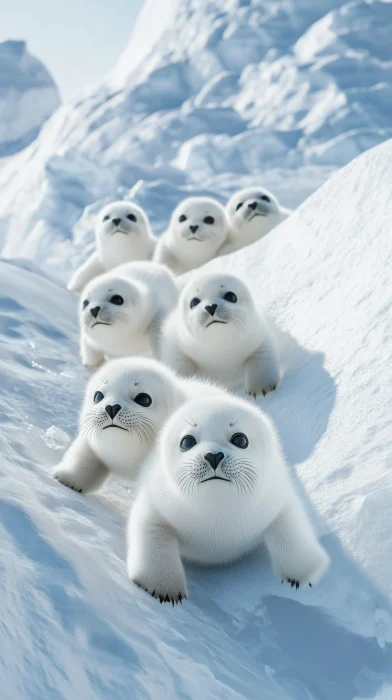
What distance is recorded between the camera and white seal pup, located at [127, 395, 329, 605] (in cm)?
207

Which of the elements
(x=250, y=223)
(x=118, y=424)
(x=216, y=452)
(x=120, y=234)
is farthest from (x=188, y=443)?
(x=120, y=234)

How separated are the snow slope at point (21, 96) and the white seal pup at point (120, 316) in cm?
3575

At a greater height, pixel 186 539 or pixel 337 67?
pixel 186 539

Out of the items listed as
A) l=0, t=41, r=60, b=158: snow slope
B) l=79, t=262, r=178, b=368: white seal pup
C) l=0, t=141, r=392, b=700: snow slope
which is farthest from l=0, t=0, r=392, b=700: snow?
l=0, t=41, r=60, b=158: snow slope

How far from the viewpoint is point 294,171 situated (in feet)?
88.7

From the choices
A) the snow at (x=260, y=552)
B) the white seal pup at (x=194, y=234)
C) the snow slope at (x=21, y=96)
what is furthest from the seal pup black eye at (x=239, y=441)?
the snow slope at (x=21, y=96)

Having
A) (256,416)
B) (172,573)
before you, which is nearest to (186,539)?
(172,573)

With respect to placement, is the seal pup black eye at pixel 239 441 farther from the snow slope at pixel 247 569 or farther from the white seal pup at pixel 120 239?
the white seal pup at pixel 120 239

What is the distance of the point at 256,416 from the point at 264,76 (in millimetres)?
30312

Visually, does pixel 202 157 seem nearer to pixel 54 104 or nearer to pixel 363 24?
pixel 363 24

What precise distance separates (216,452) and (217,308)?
1715mm

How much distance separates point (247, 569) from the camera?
2299 mm

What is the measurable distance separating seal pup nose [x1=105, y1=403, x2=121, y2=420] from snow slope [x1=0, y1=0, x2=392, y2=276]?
1873 cm

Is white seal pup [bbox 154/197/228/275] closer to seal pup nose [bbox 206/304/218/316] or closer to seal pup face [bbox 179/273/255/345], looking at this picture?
seal pup face [bbox 179/273/255/345]
